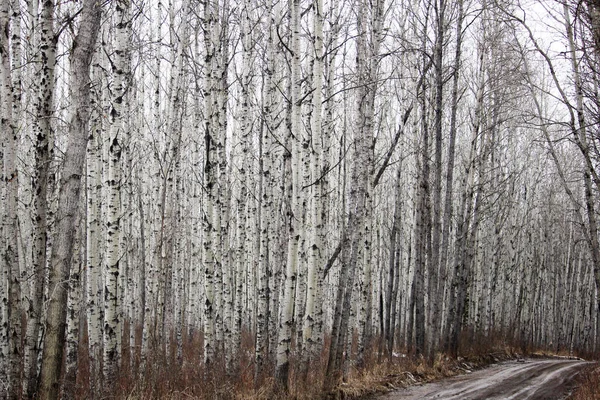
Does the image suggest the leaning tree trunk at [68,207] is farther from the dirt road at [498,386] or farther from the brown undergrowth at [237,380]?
the dirt road at [498,386]

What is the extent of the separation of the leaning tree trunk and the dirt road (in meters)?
6.32

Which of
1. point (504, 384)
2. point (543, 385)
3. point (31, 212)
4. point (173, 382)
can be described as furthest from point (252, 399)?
point (543, 385)

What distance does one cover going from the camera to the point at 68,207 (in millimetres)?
5391

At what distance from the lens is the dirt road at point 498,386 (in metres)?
9.84

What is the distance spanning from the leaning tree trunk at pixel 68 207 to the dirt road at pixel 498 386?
20.7 feet

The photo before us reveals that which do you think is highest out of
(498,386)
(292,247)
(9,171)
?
(9,171)

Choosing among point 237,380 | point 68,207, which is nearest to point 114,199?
point 68,207

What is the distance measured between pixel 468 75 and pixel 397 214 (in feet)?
23.0

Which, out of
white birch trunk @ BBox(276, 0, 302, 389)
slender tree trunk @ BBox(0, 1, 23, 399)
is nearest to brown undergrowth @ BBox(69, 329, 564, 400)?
white birch trunk @ BBox(276, 0, 302, 389)

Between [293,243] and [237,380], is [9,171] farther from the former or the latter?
[237,380]

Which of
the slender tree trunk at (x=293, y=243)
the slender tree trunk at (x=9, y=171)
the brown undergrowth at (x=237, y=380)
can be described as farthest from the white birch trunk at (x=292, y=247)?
the slender tree trunk at (x=9, y=171)

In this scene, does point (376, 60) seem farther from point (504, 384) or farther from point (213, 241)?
point (504, 384)

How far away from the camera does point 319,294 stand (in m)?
10.6

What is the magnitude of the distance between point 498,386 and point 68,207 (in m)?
10.4
